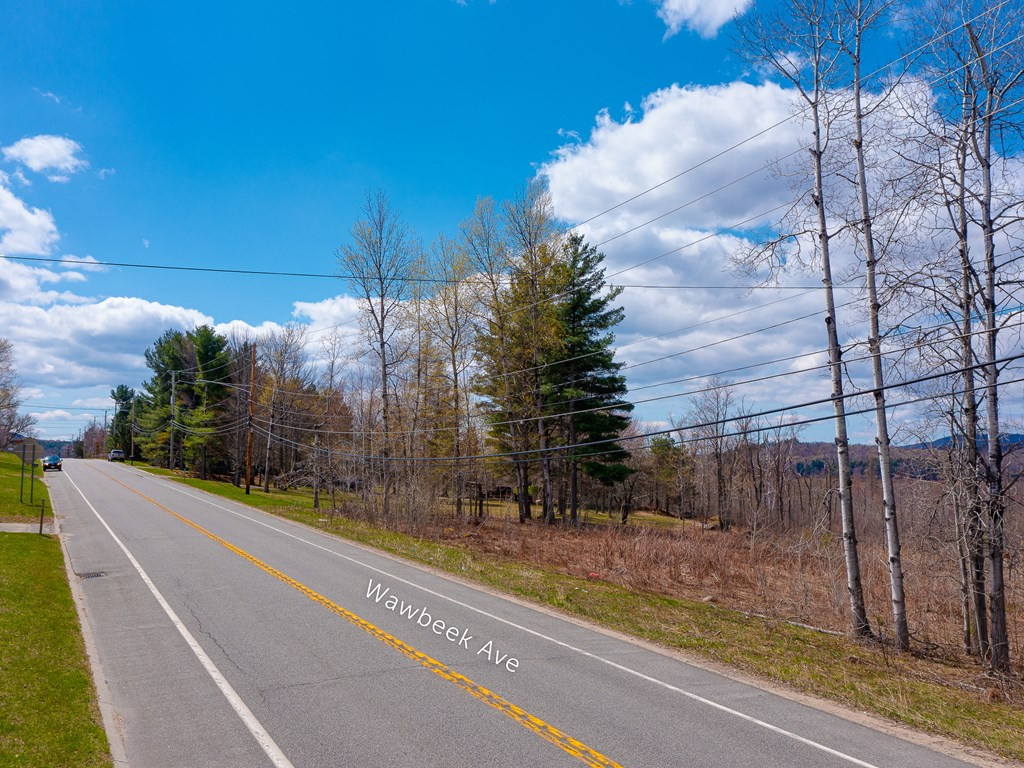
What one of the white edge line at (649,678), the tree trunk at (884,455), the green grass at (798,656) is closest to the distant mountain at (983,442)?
the tree trunk at (884,455)

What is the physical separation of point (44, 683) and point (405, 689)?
170 inches

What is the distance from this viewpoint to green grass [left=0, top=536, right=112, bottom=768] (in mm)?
6145

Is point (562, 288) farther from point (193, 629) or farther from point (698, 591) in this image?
point (193, 629)

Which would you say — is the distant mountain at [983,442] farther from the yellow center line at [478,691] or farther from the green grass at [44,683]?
the green grass at [44,683]

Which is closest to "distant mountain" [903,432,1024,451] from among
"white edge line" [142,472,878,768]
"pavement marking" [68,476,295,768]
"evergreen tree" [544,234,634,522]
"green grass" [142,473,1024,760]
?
"green grass" [142,473,1024,760]

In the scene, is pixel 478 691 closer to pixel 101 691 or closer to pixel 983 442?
pixel 101 691

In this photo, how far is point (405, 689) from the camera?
8.36 metres

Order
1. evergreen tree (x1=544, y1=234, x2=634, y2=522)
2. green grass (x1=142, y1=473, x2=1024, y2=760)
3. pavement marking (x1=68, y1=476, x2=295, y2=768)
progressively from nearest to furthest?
pavement marking (x1=68, y1=476, x2=295, y2=768) → green grass (x1=142, y1=473, x2=1024, y2=760) → evergreen tree (x1=544, y1=234, x2=634, y2=522)

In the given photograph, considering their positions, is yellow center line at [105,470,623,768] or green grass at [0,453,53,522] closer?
yellow center line at [105,470,623,768]

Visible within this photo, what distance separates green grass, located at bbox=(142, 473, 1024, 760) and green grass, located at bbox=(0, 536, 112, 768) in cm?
876

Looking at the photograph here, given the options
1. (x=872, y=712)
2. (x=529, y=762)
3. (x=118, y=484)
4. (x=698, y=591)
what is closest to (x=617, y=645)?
(x=872, y=712)

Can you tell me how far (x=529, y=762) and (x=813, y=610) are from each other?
12.7 m

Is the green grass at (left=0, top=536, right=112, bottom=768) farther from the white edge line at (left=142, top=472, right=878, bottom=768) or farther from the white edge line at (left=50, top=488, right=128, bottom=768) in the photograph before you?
the white edge line at (left=142, top=472, right=878, bottom=768)

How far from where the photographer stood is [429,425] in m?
39.0
